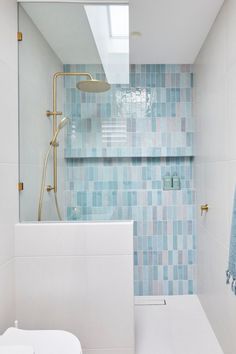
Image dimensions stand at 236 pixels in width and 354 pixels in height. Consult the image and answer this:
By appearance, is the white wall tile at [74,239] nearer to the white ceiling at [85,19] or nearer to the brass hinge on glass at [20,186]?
the brass hinge on glass at [20,186]

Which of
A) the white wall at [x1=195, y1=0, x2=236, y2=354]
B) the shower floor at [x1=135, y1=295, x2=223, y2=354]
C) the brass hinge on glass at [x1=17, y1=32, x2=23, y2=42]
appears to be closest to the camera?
the white wall at [x1=195, y1=0, x2=236, y2=354]

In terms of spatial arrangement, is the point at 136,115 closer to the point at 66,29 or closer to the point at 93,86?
the point at 93,86

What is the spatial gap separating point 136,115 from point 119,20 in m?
0.63

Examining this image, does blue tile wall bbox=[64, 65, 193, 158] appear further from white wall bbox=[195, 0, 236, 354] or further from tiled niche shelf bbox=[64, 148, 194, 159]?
white wall bbox=[195, 0, 236, 354]

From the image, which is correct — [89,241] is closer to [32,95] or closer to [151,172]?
[151,172]

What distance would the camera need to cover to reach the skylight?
65.7 inches

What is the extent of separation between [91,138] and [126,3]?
34.2 inches

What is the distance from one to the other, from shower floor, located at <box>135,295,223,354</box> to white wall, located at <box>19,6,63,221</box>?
3.79ft

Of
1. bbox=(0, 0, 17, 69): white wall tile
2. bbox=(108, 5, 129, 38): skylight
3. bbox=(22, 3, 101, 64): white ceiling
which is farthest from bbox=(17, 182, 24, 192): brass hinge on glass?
bbox=(108, 5, 129, 38): skylight

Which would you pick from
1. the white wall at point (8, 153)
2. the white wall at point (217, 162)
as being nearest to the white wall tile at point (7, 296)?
the white wall at point (8, 153)

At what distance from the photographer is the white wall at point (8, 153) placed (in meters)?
1.46

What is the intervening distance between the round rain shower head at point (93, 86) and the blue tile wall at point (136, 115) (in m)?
0.03

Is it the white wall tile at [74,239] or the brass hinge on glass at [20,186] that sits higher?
the brass hinge on glass at [20,186]

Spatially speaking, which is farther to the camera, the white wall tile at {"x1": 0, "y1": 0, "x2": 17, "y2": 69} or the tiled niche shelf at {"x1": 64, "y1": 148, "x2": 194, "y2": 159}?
the tiled niche shelf at {"x1": 64, "y1": 148, "x2": 194, "y2": 159}
